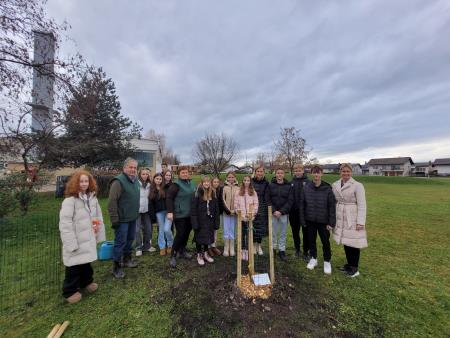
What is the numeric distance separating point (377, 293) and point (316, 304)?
1322mm

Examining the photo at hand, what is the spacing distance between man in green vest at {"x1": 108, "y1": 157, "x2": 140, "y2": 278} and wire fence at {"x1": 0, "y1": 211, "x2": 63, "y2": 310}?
3.49 ft

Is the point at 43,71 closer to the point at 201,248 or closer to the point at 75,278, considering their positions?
the point at 75,278

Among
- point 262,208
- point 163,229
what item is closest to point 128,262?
point 163,229

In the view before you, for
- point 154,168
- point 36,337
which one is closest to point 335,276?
point 36,337

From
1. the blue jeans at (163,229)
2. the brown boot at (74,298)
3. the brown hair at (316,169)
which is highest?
the brown hair at (316,169)

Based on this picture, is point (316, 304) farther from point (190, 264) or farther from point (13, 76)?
point (13, 76)

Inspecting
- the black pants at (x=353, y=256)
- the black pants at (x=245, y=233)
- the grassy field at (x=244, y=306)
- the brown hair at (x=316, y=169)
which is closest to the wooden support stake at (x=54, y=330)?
the grassy field at (x=244, y=306)

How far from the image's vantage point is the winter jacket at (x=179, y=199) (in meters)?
4.43

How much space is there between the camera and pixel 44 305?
3225 millimetres

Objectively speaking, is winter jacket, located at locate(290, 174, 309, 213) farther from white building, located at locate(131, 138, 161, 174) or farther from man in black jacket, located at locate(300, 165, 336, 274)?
white building, located at locate(131, 138, 161, 174)

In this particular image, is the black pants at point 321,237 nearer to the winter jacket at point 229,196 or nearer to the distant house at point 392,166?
the winter jacket at point 229,196

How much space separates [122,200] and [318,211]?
150 inches

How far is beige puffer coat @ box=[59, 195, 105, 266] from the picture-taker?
300 cm

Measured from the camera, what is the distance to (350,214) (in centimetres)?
396
